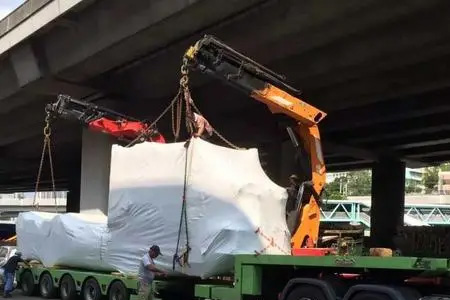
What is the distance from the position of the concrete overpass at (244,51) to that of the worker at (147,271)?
5905 mm

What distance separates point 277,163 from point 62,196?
11565 centimetres

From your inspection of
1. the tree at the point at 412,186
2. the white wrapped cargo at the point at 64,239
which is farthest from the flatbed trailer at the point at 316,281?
the tree at the point at 412,186

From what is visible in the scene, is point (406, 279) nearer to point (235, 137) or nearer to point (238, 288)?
point (238, 288)

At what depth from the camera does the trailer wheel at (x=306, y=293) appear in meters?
9.78

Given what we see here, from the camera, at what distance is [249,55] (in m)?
17.9

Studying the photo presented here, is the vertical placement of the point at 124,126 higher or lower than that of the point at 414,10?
lower

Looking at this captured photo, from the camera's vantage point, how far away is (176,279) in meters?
13.4

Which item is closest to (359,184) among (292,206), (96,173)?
(96,173)

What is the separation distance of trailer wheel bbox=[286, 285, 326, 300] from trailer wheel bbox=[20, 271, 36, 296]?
10361mm

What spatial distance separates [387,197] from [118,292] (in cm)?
3443

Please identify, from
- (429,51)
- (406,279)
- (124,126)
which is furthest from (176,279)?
(429,51)

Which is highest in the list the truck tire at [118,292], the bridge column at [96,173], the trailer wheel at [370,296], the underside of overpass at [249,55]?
the underside of overpass at [249,55]

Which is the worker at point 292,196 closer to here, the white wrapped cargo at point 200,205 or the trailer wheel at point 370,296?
the white wrapped cargo at point 200,205

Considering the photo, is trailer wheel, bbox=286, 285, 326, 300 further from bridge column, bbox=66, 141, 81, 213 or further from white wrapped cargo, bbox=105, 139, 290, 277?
bridge column, bbox=66, 141, 81, 213
